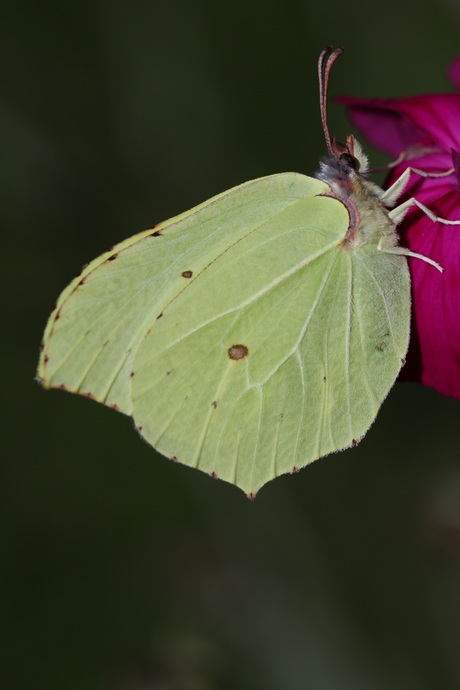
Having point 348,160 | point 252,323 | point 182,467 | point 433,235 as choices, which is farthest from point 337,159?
point 182,467

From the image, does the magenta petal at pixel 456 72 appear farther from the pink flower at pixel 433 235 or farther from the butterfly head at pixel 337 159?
the butterfly head at pixel 337 159

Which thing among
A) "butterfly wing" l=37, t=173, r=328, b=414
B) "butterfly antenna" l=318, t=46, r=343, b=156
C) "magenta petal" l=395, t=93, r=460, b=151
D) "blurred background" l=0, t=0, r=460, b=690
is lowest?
"blurred background" l=0, t=0, r=460, b=690

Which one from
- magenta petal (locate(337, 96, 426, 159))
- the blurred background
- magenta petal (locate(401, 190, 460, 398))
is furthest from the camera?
the blurred background

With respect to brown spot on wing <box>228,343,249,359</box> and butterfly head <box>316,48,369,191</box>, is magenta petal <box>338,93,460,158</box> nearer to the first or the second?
butterfly head <box>316,48,369,191</box>

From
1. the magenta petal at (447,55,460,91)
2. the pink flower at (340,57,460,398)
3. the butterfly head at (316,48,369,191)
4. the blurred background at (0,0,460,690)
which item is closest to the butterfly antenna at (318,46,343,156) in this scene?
the butterfly head at (316,48,369,191)

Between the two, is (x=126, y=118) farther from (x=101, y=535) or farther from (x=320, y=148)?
(x=101, y=535)

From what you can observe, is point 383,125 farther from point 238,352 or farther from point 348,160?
point 238,352

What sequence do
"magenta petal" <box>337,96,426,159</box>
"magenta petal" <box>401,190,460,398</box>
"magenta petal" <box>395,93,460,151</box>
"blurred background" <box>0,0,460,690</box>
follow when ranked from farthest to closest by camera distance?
"blurred background" <box>0,0,460,690</box> < "magenta petal" <box>337,96,426,159</box> < "magenta petal" <box>395,93,460,151</box> < "magenta petal" <box>401,190,460,398</box>
